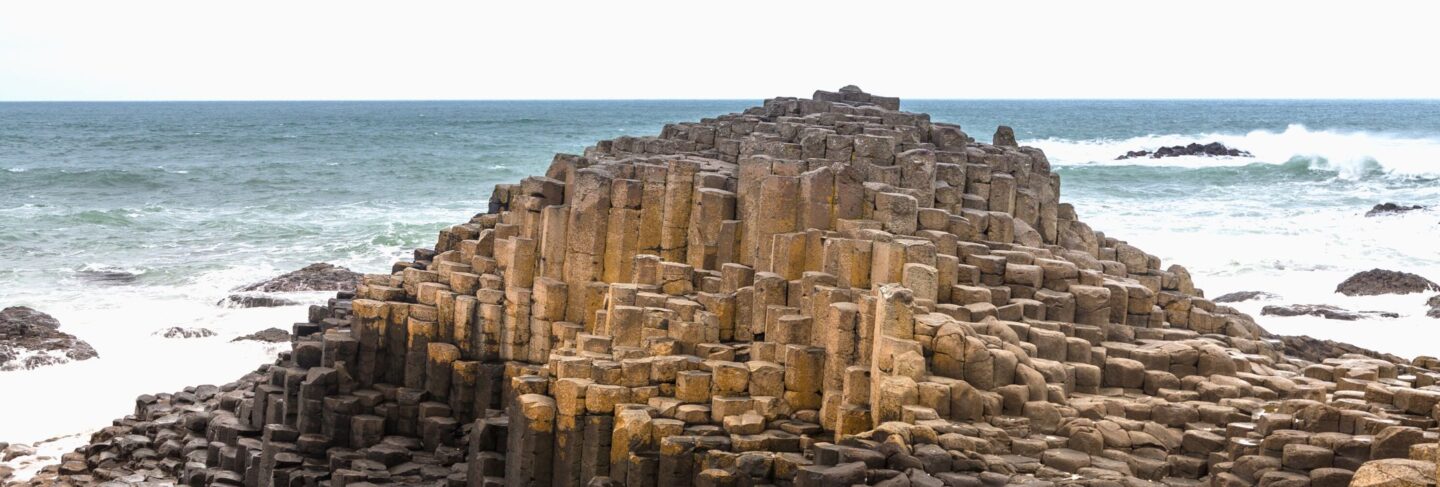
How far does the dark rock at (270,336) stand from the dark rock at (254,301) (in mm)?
3148

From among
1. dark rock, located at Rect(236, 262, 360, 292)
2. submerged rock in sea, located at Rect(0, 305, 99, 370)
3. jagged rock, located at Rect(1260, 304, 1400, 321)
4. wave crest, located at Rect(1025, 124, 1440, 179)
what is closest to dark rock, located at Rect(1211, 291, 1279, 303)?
jagged rock, located at Rect(1260, 304, 1400, 321)

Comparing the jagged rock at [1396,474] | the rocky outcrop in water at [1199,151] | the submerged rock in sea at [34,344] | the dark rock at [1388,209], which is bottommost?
the submerged rock in sea at [34,344]

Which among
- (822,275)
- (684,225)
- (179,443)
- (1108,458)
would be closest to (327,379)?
(179,443)

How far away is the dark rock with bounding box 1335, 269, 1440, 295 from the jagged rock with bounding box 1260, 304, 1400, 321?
2.04 m

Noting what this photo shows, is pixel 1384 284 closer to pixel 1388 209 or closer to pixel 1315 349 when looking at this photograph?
pixel 1315 349

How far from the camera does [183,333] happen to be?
32812mm

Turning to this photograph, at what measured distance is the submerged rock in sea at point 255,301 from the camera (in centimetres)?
3569

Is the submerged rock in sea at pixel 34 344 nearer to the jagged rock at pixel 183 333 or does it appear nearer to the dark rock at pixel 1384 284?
the jagged rock at pixel 183 333

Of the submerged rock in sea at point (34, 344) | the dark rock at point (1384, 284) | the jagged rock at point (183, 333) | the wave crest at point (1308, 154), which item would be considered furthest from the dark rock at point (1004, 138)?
the wave crest at point (1308, 154)

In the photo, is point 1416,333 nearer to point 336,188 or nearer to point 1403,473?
point 1403,473

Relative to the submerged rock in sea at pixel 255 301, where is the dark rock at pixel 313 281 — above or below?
above

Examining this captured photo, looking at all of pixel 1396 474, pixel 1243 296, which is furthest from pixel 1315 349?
pixel 1396 474

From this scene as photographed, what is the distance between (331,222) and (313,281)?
649 inches

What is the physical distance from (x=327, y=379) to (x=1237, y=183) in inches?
1852
